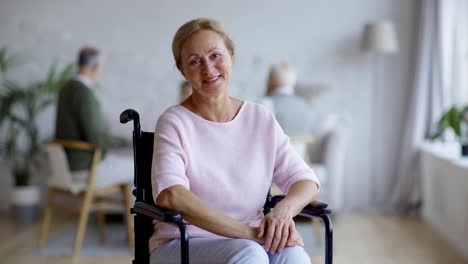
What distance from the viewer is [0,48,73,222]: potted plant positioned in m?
5.66

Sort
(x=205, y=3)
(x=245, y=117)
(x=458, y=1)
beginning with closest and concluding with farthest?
1. (x=245, y=117)
2. (x=458, y=1)
3. (x=205, y=3)

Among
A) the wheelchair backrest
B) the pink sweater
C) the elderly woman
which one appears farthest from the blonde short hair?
the wheelchair backrest

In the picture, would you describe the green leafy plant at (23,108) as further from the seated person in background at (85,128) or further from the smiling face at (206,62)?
the smiling face at (206,62)

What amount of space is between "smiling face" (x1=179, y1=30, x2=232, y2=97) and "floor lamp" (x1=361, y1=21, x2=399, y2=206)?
11.9 ft

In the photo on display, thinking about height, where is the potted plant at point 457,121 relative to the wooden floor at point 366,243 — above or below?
above

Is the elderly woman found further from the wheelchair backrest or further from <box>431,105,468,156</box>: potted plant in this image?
<box>431,105,468,156</box>: potted plant

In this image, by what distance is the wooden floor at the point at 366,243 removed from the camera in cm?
421

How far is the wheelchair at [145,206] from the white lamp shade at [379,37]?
11.3 ft

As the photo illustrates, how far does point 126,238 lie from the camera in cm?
485

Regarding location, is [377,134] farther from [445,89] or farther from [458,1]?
[458,1]

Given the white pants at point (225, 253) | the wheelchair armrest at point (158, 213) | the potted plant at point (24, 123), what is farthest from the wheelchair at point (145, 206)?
the potted plant at point (24, 123)

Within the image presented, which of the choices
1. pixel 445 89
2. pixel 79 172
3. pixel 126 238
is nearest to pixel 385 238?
pixel 445 89

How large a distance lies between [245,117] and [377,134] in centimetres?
394

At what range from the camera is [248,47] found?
606 cm
